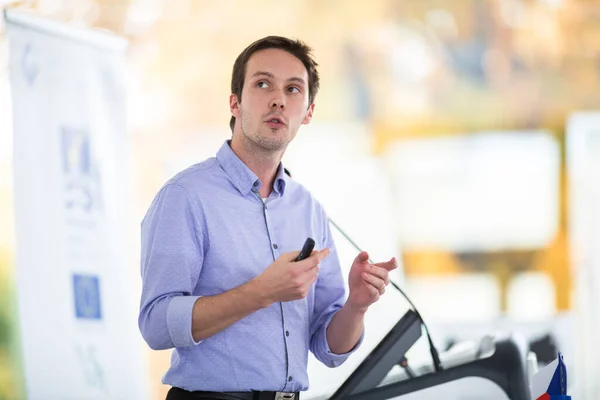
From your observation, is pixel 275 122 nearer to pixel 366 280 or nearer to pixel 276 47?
pixel 276 47

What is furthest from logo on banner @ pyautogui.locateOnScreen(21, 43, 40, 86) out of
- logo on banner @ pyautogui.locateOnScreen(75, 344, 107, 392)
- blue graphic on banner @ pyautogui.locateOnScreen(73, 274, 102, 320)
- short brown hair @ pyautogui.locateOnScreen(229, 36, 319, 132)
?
short brown hair @ pyautogui.locateOnScreen(229, 36, 319, 132)

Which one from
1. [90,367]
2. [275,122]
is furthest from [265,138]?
[90,367]

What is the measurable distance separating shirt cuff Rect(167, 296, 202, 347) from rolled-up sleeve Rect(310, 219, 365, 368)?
1.14ft

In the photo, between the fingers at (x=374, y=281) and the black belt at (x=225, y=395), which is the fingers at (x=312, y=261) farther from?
the black belt at (x=225, y=395)

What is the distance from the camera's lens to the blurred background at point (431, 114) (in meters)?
6.01

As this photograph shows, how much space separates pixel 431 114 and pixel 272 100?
482 centimetres

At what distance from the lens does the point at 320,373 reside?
1.76 metres

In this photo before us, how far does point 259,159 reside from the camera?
62.7 inches

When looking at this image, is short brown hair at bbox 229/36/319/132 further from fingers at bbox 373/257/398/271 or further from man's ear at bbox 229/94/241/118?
fingers at bbox 373/257/398/271

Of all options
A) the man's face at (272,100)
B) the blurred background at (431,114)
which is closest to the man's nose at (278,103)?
the man's face at (272,100)

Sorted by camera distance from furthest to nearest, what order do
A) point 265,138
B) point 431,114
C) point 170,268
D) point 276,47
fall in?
point 431,114 → point 276,47 → point 265,138 → point 170,268

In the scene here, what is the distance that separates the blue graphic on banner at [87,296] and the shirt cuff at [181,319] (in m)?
2.30

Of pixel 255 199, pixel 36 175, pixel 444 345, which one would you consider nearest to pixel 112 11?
pixel 36 175

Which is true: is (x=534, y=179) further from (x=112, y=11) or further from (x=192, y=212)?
(x=192, y=212)
